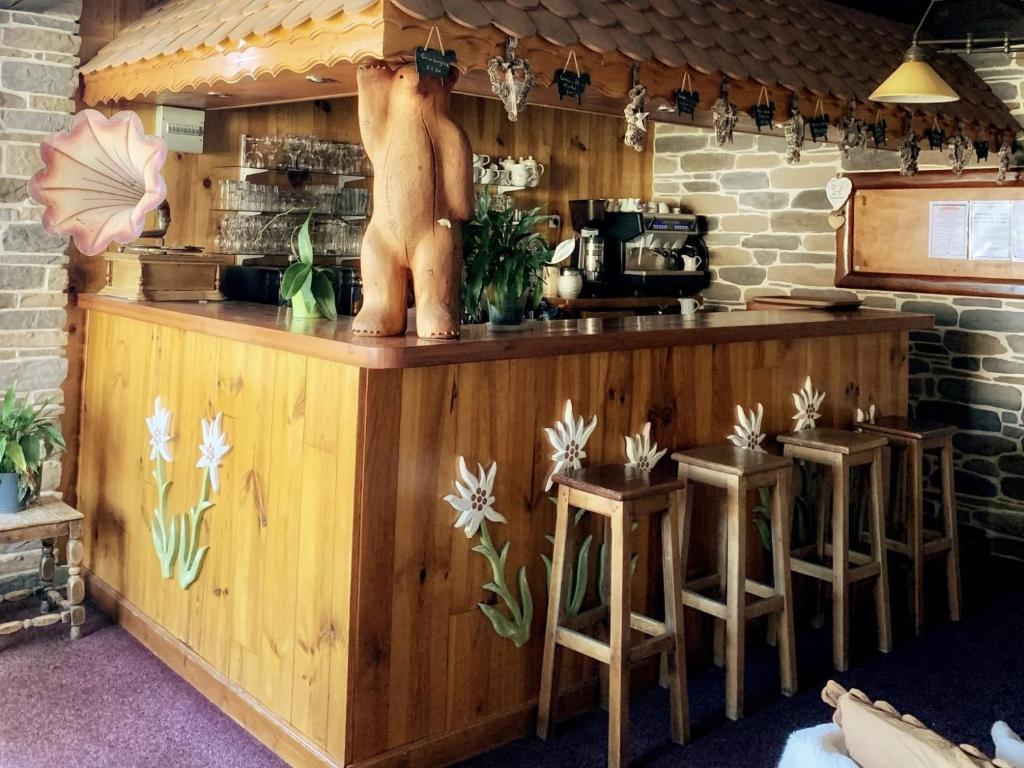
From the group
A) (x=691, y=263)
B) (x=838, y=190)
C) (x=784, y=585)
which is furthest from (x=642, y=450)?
(x=691, y=263)

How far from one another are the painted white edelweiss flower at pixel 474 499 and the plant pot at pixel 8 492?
1954 mm

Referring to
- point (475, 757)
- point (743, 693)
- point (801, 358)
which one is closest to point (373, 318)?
point (475, 757)

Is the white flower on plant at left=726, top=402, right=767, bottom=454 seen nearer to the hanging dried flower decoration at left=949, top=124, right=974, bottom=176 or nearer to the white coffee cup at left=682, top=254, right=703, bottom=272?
the hanging dried flower decoration at left=949, top=124, right=974, bottom=176

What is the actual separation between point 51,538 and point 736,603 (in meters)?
2.82

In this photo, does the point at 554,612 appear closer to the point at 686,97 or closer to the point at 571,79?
the point at 571,79

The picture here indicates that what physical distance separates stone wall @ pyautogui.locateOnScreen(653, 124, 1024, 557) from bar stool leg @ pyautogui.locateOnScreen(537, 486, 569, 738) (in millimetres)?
3456

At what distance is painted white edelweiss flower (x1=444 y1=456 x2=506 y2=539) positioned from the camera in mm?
3064

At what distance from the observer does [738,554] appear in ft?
11.3

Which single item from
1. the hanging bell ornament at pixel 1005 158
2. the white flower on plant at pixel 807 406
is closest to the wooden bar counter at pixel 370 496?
the white flower on plant at pixel 807 406

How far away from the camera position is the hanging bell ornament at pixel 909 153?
495 cm

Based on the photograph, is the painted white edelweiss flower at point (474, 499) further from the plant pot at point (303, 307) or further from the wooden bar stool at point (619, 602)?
the plant pot at point (303, 307)

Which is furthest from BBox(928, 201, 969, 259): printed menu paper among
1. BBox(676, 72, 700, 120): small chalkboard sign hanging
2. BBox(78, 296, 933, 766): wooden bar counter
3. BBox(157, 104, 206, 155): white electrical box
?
BBox(157, 104, 206, 155): white electrical box

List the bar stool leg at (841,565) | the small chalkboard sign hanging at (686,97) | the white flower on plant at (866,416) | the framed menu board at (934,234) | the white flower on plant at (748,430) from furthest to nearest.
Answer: the framed menu board at (934,234)
the white flower on plant at (866,416)
the white flower on plant at (748,430)
the bar stool leg at (841,565)
the small chalkboard sign hanging at (686,97)

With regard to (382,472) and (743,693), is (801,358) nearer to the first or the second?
(743,693)
